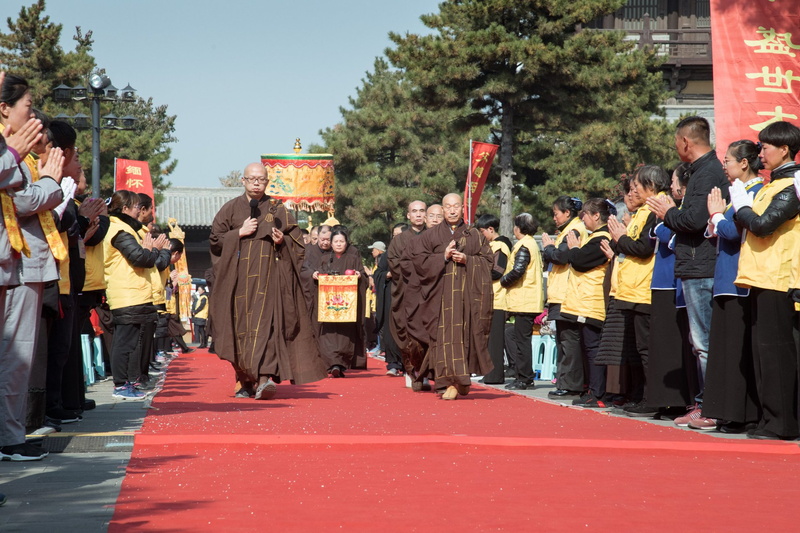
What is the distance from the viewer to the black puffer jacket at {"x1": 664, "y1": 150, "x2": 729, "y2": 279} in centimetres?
658

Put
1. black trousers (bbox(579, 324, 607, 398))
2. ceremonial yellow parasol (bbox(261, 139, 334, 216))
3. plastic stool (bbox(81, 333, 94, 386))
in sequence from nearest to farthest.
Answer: black trousers (bbox(579, 324, 607, 398)), plastic stool (bbox(81, 333, 94, 386)), ceremonial yellow parasol (bbox(261, 139, 334, 216))

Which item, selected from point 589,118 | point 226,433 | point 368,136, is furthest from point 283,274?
point 368,136

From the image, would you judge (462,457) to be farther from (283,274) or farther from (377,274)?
(377,274)

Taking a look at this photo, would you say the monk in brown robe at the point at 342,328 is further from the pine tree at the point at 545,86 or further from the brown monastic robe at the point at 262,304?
the pine tree at the point at 545,86

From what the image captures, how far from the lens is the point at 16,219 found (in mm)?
4621

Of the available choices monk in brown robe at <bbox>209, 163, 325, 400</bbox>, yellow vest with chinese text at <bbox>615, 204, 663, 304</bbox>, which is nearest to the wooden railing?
monk in brown robe at <bbox>209, 163, 325, 400</bbox>

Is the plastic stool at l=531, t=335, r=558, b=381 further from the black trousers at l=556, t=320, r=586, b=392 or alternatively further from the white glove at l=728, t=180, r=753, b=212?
the white glove at l=728, t=180, r=753, b=212

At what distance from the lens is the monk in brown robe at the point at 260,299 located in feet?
28.4

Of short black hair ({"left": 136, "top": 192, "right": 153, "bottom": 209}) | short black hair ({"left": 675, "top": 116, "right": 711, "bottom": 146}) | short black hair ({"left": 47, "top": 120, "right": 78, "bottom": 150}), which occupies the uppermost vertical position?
short black hair ({"left": 675, "top": 116, "right": 711, "bottom": 146})

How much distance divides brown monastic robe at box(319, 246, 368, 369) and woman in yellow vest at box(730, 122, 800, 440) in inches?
288

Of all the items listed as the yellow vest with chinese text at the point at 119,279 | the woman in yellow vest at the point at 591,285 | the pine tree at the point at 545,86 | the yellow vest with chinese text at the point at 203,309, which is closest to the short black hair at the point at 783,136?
Answer: the woman in yellow vest at the point at 591,285

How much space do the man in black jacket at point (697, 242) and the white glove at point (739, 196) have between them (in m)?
0.37

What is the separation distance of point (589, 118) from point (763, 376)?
1557cm

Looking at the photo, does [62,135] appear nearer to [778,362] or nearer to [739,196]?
[739,196]
